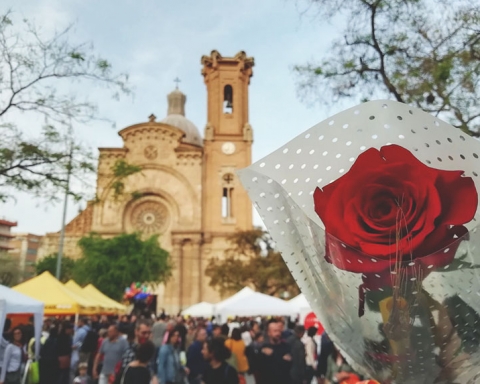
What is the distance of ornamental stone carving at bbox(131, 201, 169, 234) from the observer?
37.5 m

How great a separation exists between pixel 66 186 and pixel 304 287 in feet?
30.6

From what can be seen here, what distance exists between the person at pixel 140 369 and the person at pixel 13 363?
12.0 feet

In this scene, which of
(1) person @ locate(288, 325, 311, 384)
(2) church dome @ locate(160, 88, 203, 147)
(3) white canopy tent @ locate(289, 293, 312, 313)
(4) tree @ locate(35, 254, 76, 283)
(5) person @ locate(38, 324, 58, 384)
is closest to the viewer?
(1) person @ locate(288, 325, 311, 384)

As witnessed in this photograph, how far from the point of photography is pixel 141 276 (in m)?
29.8

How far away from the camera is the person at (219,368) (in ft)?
16.6

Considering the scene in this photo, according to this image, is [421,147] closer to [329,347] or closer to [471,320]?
[471,320]

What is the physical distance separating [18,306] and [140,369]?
15.7ft

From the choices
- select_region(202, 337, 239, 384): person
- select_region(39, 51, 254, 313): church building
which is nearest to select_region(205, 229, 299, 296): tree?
select_region(39, 51, 254, 313): church building

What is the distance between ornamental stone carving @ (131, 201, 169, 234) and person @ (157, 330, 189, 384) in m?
30.3

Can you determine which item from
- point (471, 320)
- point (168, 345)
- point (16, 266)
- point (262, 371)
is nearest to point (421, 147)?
point (471, 320)

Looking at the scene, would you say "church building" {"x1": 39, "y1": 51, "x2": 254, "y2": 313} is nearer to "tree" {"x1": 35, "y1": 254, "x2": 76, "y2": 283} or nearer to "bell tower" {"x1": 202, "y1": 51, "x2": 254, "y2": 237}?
"bell tower" {"x1": 202, "y1": 51, "x2": 254, "y2": 237}

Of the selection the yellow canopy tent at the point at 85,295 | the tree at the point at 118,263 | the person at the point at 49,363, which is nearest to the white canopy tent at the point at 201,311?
the yellow canopy tent at the point at 85,295

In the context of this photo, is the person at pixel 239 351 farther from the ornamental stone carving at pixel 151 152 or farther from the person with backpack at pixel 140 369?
the ornamental stone carving at pixel 151 152

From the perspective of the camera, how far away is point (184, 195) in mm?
37531
